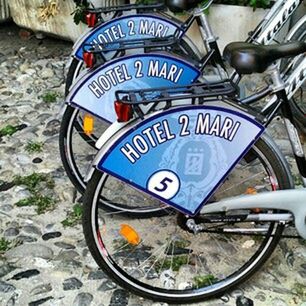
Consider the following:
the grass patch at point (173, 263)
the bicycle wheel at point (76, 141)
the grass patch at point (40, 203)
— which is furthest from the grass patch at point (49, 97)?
the grass patch at point (173, 263)

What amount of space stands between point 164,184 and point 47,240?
3.25ft

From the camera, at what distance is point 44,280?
116 inches

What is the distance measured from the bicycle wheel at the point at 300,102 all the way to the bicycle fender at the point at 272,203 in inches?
55.1

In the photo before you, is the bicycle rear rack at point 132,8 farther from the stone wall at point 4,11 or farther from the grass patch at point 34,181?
the stone wall at point 4,11

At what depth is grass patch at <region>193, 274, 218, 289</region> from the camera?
286 cm

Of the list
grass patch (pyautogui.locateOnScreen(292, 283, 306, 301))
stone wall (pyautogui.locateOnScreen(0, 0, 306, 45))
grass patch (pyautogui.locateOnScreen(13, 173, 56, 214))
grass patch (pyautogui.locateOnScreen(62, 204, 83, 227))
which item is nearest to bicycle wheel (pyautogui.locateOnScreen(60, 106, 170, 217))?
grass patch (pyautogui.locateOnScreen(62, 204, 83, 227))

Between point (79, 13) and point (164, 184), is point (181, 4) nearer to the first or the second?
point (164, 184)

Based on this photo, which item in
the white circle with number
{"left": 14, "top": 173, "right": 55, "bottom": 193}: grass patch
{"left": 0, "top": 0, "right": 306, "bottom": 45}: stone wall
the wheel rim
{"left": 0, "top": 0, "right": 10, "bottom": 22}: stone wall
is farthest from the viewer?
{"left": 0, "top": 0, "right": 10, "bottom": 22}: stone wall

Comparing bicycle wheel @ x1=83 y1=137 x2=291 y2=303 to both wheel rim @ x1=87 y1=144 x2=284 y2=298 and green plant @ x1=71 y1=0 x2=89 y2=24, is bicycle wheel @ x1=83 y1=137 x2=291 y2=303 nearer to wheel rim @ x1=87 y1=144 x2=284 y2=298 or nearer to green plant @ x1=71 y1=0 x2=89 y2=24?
wheel rim @ x1=87 y1=144 x2=284 y2=298

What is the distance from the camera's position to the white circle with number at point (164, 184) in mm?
2535

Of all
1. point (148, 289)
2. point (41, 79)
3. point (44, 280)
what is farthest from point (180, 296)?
point (41, 79)

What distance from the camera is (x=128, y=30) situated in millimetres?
3457

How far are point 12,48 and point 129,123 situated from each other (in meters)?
3.46

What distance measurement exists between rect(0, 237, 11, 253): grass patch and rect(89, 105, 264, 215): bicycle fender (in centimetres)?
100
